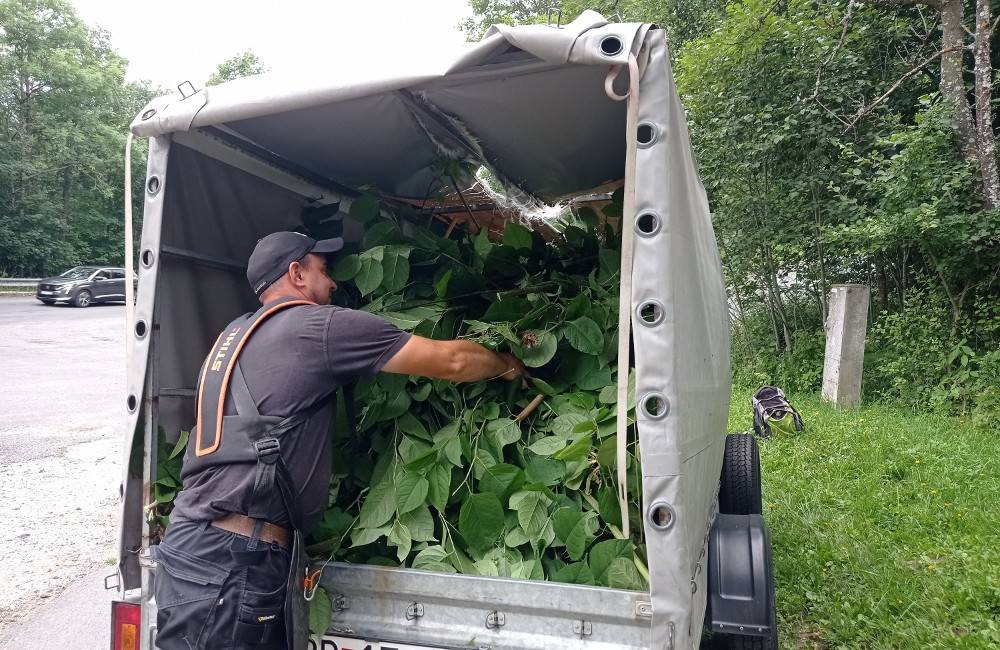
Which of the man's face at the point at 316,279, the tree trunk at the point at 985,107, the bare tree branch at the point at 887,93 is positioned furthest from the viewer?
the bare tree branch at the point at 887,93

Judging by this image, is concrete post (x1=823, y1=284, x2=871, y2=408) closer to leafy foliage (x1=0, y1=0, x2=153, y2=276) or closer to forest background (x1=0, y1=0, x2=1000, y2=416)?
forest background (x1=0, y1=0, x2=1000, y2=416)

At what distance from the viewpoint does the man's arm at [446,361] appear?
2061 mm

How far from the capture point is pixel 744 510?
11.7ft

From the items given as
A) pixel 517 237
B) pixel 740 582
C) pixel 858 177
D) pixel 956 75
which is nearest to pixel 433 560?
pixel 740 582

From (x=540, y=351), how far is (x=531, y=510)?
598 mm

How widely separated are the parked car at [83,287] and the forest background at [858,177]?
1830cm

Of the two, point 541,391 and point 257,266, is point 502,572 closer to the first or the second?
point 541,391

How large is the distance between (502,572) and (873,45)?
8689mm

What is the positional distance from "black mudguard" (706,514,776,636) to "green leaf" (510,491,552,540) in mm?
549

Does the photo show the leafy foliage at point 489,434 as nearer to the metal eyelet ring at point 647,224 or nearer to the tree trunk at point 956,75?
the metal eyelet ring at point 647,224

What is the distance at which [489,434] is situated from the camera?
238 centimetres

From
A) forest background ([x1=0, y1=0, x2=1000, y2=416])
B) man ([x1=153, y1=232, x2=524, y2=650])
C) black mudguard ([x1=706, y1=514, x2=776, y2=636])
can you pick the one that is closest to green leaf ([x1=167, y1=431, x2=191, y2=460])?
man ([x1=153, y1=232, x2=524, y2=650])

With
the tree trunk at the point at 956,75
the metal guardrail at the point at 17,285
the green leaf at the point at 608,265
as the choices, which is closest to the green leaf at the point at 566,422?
the green leaf at the point at 608,265

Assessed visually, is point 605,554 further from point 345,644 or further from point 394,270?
point 394,270
